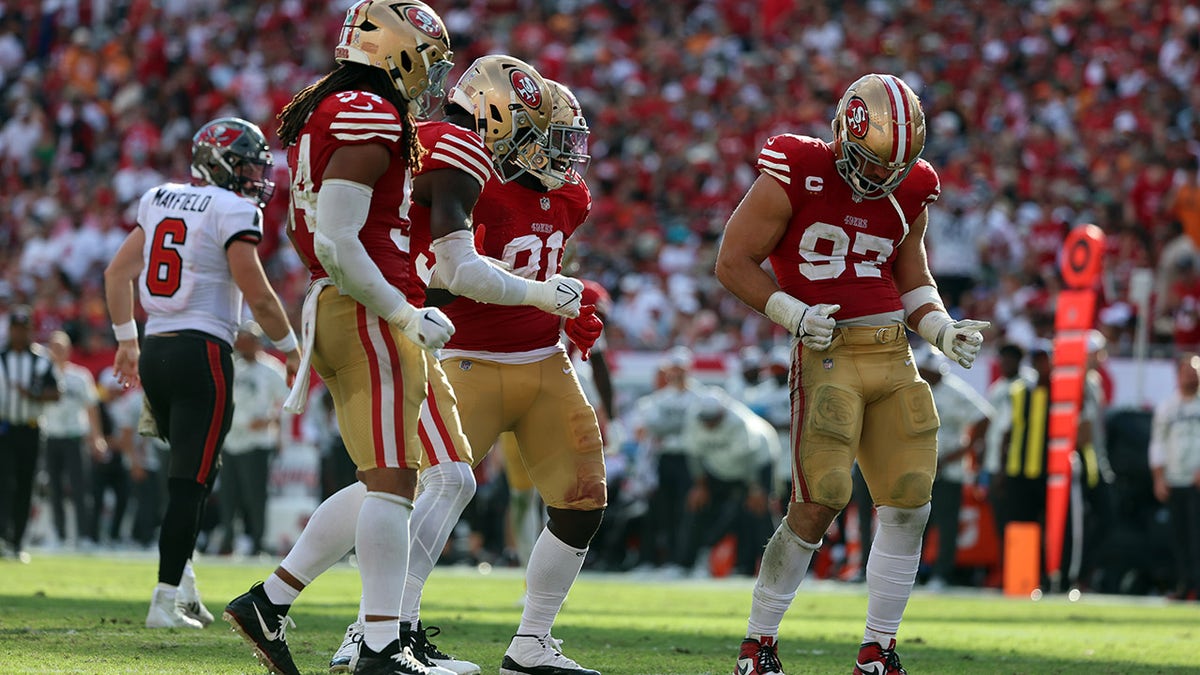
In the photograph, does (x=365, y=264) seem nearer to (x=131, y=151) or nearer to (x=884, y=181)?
(x=884, y=181)

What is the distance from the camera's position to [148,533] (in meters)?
18.1

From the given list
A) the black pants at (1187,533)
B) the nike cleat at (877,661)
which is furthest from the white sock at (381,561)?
the black pants at (1187,533)

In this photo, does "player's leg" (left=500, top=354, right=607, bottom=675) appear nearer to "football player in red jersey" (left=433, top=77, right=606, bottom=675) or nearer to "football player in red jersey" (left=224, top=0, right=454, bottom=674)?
"football player in red jersey" (left=433, top=77, right=606, bottom=675)

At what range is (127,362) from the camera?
25.6 ft

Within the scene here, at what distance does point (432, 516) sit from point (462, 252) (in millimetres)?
1096

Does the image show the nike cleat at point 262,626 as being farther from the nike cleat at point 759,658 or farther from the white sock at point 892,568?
the white sock at point 892,568

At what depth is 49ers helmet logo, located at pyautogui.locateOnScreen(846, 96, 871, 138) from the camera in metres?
5.93

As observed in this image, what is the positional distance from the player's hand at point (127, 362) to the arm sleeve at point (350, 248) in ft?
9.56

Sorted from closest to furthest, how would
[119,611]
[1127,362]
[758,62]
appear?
[119,611]
[1127,362]
[758,62]

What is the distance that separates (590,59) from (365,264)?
1976cm

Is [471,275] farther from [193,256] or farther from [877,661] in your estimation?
[193,256]

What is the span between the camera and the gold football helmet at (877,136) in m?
5.91

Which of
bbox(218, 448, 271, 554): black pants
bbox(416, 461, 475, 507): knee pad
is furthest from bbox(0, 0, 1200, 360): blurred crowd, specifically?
bbox(416, 461, 475, 507): knee pad

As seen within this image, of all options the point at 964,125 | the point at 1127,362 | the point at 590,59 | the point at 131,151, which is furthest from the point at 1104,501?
the point at 131,151
